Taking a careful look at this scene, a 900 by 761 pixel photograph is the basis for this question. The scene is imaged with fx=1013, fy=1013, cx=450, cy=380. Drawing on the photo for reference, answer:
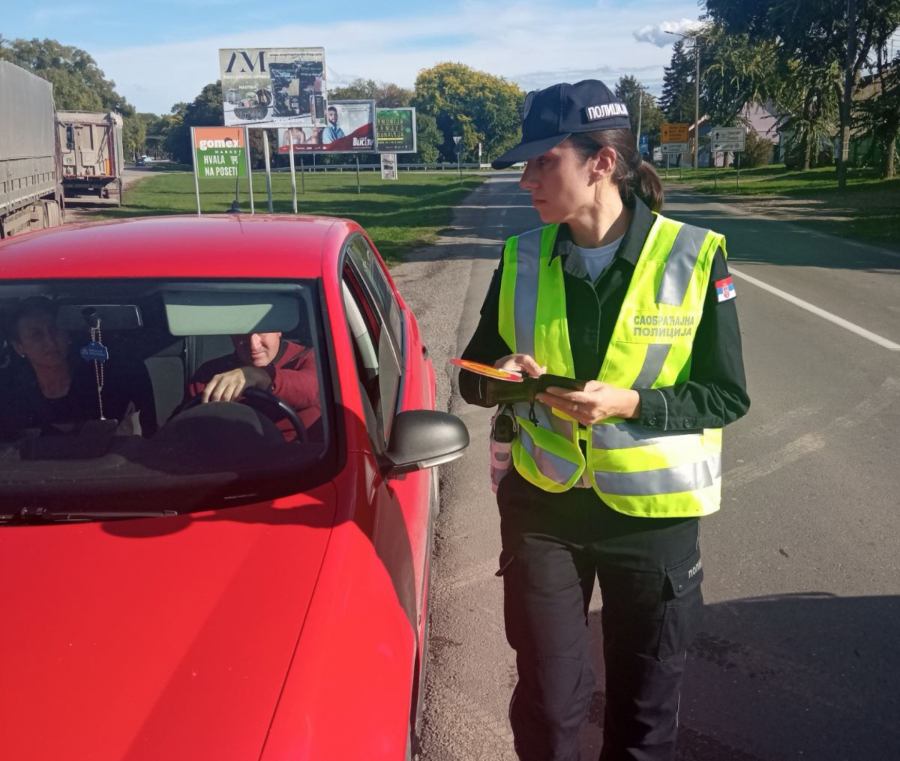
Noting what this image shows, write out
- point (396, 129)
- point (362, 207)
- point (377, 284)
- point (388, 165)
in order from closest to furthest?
point (377, 284)
point (362, 207)
point (388, 165)
point (396, 129)

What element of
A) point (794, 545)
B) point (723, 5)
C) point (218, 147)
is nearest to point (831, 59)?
point (723, 5)

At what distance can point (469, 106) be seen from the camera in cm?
12888

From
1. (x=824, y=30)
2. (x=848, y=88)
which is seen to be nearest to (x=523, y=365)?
(x=848, y=88)

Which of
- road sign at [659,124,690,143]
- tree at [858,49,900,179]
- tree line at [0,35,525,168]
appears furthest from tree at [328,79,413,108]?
tree at [858,49,900,179]

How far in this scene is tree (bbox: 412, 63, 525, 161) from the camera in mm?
119562

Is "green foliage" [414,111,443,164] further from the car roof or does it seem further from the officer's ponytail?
the officer's ponytail

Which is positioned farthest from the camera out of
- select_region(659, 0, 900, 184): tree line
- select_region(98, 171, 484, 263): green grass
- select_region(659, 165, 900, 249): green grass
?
select_region(659, 0, 900, 184): tree line

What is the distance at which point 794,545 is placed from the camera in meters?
4.70

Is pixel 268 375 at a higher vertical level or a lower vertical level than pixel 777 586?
higher

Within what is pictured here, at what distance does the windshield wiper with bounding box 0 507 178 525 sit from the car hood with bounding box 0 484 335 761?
0.09ft

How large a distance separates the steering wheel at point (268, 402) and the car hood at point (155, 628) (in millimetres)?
387

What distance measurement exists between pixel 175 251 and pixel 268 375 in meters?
0.57

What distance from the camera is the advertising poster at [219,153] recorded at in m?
22.1

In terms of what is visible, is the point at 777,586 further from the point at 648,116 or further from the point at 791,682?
the point at 648,116
